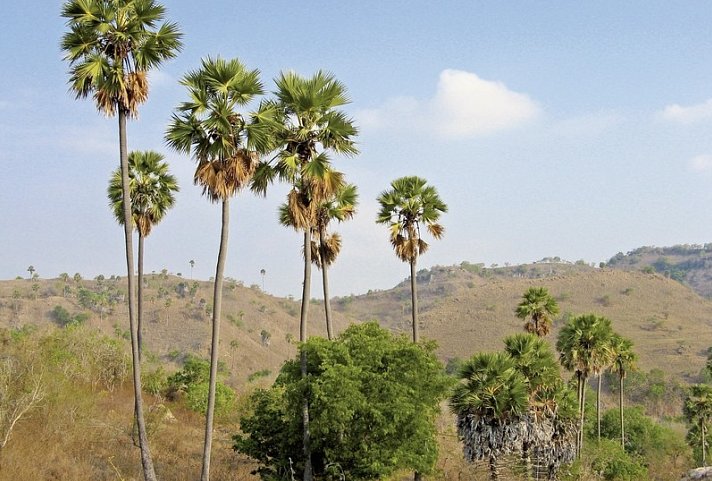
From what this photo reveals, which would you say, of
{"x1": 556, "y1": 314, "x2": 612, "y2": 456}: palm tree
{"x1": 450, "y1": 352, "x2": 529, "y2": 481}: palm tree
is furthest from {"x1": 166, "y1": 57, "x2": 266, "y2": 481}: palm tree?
{"x1": 556, "y1": 314, "x2": 612, "y2": 456}: palm tree

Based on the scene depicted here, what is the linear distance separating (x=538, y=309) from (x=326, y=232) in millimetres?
20518

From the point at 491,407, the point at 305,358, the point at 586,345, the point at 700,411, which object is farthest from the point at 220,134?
the point at 700,411

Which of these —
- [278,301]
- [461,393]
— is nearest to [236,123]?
[461,393]

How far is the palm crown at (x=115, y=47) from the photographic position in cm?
2169

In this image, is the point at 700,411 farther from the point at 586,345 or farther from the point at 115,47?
the point at 115,47

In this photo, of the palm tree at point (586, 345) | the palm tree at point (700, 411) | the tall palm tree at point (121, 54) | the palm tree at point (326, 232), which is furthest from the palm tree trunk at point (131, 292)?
the palm tree at point (700, 411)

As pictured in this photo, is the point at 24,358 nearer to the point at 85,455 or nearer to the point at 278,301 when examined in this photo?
the point at 85,455

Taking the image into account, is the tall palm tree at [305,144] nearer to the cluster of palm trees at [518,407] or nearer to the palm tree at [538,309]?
the cluster of palm trees at [518,407]

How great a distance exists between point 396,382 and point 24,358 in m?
15.3

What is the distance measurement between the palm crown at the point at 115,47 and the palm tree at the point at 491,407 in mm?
15957

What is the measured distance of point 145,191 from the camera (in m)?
32.0

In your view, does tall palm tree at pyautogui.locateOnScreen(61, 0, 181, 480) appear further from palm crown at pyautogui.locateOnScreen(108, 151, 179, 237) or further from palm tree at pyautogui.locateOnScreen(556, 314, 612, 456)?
palm tree at pyautogui.locateOnScreen(556, 314, 612, 456)

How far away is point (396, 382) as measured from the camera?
72.6 ft

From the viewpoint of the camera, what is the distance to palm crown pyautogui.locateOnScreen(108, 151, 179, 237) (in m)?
31.6
